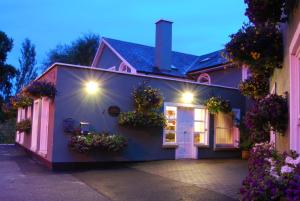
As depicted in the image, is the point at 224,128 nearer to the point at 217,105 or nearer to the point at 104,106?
the point at 217,105

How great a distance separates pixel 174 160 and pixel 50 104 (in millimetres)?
4776

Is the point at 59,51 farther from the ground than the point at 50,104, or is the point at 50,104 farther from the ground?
the point at 59,51

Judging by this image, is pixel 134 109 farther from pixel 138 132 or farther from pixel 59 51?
pixel 59 51

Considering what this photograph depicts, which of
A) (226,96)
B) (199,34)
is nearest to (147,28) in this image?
(199,34)

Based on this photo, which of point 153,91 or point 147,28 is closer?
point 153,91

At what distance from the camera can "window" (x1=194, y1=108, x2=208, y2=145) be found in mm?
14383

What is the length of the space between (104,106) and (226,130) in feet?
18.1

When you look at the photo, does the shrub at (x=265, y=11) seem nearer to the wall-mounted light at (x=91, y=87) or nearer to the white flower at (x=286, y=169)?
the white flower at (x=286, y=169)

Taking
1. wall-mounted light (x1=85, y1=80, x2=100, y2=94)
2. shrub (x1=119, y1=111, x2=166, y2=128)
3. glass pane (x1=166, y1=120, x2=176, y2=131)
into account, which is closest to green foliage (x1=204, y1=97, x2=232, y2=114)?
glass pane (x1=166, y1=120, x2=176, y2=131)

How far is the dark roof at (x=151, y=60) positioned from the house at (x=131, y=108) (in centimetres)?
11

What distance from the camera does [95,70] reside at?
1203 centimetres

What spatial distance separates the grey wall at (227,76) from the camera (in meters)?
16.2

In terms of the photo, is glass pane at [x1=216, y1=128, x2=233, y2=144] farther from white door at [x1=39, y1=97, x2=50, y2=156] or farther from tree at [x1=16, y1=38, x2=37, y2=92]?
tree at [x1=16, y1=38, x2=37, y2=92]

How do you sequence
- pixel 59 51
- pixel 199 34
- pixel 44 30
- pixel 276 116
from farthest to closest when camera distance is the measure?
pixel 199 34 < pixel 44 30 < pixel 59 51 < pixel 276 116
